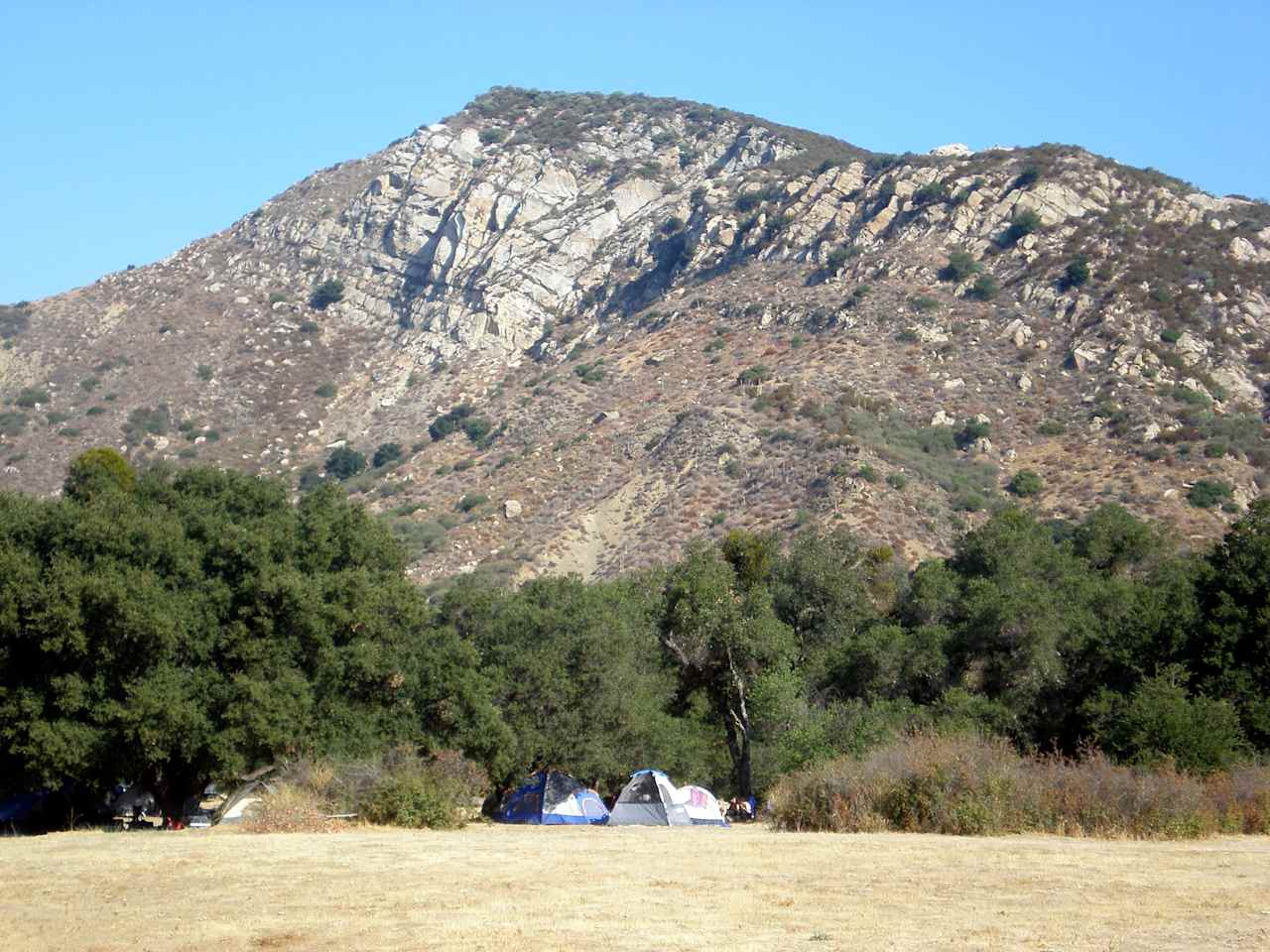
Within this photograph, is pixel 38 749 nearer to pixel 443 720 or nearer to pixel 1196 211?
pixel 443 720

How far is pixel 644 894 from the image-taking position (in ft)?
48.5

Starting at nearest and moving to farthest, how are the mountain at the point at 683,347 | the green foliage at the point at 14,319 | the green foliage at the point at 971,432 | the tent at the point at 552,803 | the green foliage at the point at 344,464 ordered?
the tent at the point at 552,803
the mountain at the point at 683,347
the green foliage at the point at 971,432
the green foliage at the point at 344,464
the green foliage at the point at 14,319

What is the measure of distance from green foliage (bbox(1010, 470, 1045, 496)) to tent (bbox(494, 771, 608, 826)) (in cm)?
4066

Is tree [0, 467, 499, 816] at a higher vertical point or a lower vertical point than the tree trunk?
higher

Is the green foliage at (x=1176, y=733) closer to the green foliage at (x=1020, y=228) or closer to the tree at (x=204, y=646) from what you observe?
the tree at (x=204, y=646)

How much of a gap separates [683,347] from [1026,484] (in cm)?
2808

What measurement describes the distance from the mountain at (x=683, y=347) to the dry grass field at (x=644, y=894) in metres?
43.7

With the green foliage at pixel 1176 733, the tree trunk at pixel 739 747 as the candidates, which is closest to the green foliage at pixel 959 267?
the tree trunk at pixel 739 747

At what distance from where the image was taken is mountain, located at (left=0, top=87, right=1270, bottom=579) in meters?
Result: 68.5

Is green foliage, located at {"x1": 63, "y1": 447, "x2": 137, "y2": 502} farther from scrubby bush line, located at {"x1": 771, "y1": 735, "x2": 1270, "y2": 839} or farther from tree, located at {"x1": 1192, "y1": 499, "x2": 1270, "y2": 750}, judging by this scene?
tree, located at {"x1": 1192, "y1": 499, "x2": 1270, "y2": 750}

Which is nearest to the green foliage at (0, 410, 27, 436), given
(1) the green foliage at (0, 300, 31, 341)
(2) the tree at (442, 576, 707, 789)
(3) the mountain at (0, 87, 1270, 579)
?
(3) the mountain at (0, 87, 1270, 579)

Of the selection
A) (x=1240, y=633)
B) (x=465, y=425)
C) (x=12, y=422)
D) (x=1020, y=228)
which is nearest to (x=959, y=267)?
(x=1020, y=228)

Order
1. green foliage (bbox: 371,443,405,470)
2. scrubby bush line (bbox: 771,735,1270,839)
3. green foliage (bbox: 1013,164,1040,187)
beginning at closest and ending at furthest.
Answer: scrubby bush line (bbox: 771,735,1270,839) → green foliage (bbox: 371,443,405,470) → green foliage (bbox: 1013,164,1040,187)

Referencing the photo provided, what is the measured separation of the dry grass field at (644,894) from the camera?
1185cm
